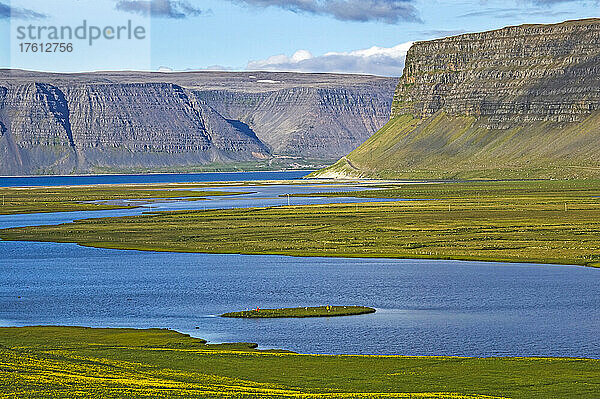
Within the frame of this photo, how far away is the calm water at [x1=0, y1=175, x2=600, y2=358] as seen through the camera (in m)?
59.2

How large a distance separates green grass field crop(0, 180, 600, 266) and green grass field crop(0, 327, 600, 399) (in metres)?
51.3

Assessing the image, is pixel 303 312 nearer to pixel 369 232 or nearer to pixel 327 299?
pixel 327 299

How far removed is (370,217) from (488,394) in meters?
114

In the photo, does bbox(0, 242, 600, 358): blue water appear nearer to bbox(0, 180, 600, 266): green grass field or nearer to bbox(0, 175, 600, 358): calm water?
bbox(0, 175, 600, 358): calm water

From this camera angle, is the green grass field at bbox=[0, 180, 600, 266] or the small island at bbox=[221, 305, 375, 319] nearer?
the small island at bbox=[221, 305, 375, 319]

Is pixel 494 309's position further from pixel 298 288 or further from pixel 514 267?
pixel 514 267

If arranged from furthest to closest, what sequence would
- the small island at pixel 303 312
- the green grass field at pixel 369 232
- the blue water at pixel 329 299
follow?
the green grass field at pixel 369 232 < the small island at pixel 303 312 < the blue water at pixel 329 299

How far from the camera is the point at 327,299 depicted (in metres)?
77.1

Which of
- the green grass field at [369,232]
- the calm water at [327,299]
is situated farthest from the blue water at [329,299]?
the green grass field at [369,232]

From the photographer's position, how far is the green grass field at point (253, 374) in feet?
134

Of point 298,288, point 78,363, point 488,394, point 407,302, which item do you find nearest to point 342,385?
point 488,394

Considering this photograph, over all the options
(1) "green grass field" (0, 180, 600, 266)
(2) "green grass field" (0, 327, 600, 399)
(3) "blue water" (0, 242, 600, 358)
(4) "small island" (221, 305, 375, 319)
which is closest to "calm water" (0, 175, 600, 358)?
(3) "blue water" (0, 242, 600, 358)

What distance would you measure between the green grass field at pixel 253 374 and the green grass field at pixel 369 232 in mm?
51251

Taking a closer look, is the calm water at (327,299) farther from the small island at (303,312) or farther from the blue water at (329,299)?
the small island at (303,312)
